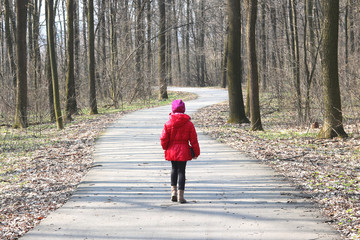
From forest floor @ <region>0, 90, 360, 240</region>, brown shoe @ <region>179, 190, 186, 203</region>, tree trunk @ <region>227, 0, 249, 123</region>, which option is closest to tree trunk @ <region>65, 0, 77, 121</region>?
forest floor @ <region>0, 90, 360, 240</region>

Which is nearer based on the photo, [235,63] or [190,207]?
[190,207]

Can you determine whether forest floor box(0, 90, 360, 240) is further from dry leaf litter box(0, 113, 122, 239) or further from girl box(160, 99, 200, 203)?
girl box(160, 99, 200, 203)

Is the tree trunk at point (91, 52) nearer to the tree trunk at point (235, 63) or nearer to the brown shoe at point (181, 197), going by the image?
the tree trunk at point (235, 63)

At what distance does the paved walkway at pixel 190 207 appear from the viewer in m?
5.47

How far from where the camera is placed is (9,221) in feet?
20.7

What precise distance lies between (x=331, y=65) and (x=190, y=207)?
770 centimetres

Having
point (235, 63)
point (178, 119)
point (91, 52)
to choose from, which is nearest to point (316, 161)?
point (178, 119)

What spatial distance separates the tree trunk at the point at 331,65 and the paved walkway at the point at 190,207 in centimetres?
357

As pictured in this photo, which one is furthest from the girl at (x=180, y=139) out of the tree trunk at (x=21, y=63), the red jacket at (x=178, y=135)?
the tree trunk at (x=21, y=63)

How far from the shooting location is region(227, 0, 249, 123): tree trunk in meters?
17.1

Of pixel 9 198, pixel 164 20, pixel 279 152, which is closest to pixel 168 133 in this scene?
pixel 9 198

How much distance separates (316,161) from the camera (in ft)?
32.2

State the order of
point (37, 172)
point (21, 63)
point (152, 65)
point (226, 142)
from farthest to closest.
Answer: point (152, 65) < point (21, 63) < point (226, 142) < point (37, 172)

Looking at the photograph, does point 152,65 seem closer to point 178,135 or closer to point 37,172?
point 37,172
